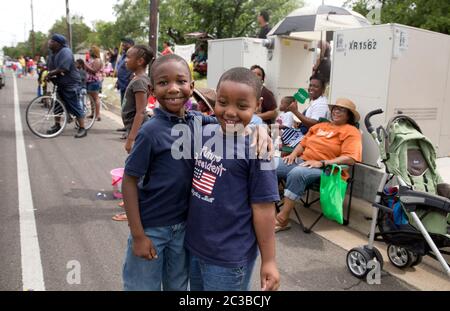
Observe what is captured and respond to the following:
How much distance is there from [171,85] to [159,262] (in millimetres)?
869

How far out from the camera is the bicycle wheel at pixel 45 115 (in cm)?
804

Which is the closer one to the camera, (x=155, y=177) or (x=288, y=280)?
(x=155, y=177)

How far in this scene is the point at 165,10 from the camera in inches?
1565

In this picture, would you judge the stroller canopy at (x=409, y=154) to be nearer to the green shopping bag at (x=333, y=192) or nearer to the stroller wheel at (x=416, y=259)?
the stroller wheel at (x=416, y=259)

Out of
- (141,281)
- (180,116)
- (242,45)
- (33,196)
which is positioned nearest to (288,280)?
(141,281)

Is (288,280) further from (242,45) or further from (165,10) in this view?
(165,10)

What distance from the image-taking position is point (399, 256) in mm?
3734

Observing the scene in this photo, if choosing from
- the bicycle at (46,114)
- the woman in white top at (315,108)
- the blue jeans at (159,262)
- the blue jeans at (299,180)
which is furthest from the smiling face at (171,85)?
the bicycle at (46,114)

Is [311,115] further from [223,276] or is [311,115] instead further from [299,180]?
[223,276]

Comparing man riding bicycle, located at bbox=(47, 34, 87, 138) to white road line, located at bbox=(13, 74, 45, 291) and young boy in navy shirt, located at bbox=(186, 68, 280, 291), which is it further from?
young boy in navy shirt, located at bbox=(186, 68, 280, 291)

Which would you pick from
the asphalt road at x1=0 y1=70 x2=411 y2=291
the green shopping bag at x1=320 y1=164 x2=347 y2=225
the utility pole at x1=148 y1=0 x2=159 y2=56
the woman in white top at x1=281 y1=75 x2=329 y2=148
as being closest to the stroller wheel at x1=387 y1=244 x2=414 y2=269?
the asphalt road at x1=0 y1=70 x2=411 y2=291

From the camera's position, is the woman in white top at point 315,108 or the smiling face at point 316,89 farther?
the smiling face at point 316,89

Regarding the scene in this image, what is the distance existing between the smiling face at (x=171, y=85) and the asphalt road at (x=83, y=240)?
5.69ft

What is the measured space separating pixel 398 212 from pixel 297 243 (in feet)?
3.68
